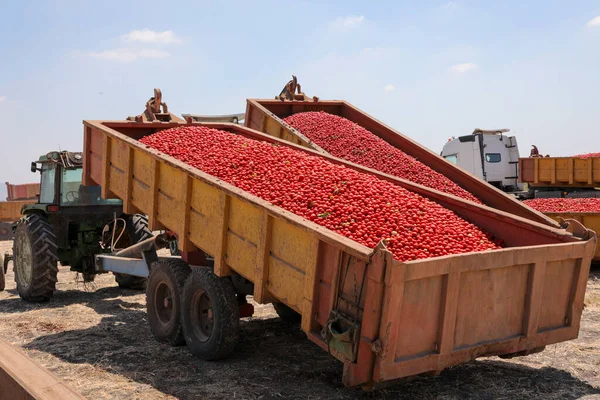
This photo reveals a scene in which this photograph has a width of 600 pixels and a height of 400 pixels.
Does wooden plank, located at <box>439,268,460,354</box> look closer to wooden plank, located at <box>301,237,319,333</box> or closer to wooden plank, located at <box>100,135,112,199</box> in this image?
wooden plank, located at <box>301,237,319,333</box>

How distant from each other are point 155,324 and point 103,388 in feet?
5.55

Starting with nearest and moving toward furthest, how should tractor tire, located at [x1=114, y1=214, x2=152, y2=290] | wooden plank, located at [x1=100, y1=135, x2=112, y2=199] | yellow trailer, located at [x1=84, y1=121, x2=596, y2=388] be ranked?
yellow trailer, located at [x1=84, y1=121, x2=596, y2=388] → wooden plank, located at [x1=100, y1=135, x2=112, y2=199] → tractor tire, located at [x1=114, y1=214, x2=152, y2=290]

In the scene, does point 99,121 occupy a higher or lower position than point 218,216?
higher

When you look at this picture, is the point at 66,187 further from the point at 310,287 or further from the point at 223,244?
the point at 310,287

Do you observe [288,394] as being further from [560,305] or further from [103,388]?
[560,305]

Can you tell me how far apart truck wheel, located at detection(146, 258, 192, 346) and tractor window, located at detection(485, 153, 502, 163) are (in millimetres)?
13791

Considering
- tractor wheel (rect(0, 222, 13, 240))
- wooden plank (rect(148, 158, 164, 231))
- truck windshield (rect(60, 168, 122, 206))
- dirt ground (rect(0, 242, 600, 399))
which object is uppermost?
Result: wooden plank (rect(148, 158, 164, 231))

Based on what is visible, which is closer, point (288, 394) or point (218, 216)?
point (288, 394)

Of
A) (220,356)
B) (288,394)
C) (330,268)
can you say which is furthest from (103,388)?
(330,268)

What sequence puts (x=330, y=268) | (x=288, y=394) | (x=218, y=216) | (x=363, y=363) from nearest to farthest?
(x=363, y=363)
(x=330, y=268)
(x=288, y=394)
(x=218, y=216)

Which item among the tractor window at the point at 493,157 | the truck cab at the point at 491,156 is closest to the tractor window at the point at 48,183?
the truck cab at the point at 491,156

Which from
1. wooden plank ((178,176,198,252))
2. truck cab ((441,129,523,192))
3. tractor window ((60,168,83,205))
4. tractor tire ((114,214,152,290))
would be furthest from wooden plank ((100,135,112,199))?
truck cab ((441,129,523,192))

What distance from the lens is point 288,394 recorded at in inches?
207

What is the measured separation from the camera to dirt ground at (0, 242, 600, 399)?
5309 millimetres
